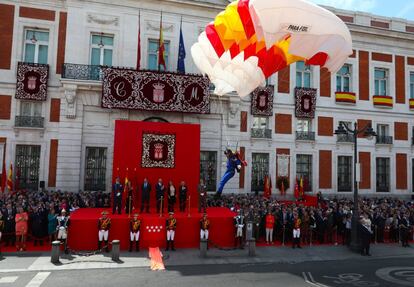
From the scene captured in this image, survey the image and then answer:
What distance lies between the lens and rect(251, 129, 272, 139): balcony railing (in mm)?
27750

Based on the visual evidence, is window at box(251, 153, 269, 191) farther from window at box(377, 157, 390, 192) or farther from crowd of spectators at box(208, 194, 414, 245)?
window at box(377, 157, 390, 192)

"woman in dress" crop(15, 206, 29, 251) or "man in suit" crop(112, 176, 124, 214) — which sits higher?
"man in suit" crop(112, 176, 124, 214)

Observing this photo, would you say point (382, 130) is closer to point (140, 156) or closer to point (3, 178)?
point (140, 156)

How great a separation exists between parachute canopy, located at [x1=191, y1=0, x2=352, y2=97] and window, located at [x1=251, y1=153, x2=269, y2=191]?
14119mm

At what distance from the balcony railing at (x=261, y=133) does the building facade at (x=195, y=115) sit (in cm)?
9

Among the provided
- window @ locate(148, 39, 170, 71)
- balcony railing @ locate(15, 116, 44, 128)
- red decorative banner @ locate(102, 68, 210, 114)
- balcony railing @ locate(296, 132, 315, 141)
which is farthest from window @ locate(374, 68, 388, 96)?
balcony railing @ locate(15, 116, 44, 128)

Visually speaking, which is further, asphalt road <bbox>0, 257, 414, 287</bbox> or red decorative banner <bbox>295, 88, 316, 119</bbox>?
red decorative banner <bbox>295, 88, 316, 119</bbox>

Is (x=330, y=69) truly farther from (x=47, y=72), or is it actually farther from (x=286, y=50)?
(x=47, y=72)

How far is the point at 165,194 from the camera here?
1847cm

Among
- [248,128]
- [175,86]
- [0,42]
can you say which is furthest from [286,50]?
[0,42]

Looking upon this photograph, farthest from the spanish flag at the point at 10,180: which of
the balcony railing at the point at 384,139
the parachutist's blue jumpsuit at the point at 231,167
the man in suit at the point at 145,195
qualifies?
the balcony railing at the point at 384,139

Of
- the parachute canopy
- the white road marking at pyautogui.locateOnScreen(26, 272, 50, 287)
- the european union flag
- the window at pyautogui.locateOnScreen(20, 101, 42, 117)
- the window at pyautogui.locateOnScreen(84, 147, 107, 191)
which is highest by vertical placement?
the european union flag

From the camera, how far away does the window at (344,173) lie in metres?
30.0

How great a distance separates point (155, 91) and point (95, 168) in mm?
6998
